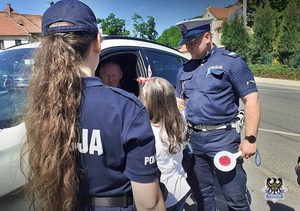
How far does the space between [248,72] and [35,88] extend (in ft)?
5.92

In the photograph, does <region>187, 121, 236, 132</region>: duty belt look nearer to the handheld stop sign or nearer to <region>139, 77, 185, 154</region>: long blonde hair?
the handheld stop sign

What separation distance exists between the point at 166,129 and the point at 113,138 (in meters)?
0.98

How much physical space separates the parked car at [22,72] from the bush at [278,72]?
1816 cm

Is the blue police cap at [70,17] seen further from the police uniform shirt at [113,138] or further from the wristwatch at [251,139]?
the wristwatch at [251,139]

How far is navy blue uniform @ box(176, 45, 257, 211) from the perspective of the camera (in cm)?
237

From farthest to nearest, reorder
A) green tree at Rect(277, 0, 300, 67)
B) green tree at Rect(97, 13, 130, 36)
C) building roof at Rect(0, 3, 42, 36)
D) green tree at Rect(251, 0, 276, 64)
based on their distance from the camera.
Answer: green tree at Rect(97, 13, 130, 36) < building roof at Rect(0, 3, 42, 36) < green tree at Rect(251, 0, 276, 64) < green tree at Rect(277, 0, 300, 67)

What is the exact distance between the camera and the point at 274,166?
4309mm

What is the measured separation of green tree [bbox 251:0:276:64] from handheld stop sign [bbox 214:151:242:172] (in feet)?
81.7

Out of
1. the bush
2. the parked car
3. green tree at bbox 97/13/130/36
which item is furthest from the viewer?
green tree at bbox 97/13/130/36

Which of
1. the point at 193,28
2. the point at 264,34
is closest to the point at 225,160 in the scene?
the point at 193,28

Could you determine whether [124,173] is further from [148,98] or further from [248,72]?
[248,72]

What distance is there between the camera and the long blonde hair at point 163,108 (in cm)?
199

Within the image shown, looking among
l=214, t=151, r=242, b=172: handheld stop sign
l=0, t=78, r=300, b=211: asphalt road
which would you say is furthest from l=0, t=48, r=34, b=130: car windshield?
l=214, t=151, r=242, b=172: handheld stop sign

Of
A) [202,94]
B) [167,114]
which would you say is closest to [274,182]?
[202,94]
